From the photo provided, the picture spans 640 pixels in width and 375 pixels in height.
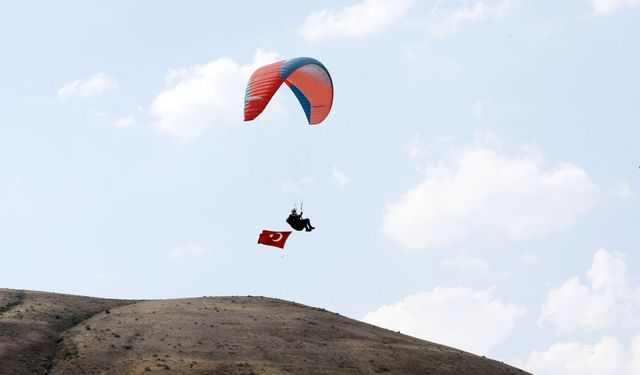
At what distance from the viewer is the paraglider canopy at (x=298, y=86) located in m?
46.4

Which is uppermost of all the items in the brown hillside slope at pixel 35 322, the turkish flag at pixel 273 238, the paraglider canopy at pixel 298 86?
the paraglider canopy at pixel 298 86

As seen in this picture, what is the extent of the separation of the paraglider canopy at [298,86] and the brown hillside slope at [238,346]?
14.2 m

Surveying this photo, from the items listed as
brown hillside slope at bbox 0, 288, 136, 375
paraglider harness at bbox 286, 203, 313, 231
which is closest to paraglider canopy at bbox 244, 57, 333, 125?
paraglider harness at bbox 286, 203, 313, 231

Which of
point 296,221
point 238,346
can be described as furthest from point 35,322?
point 296,221

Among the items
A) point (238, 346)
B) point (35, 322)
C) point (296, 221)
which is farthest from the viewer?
point (35, 322)

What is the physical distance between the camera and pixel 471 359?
63.2 metres

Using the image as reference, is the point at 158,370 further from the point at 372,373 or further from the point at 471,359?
the point at 471,359

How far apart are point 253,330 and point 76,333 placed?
11.0 metres

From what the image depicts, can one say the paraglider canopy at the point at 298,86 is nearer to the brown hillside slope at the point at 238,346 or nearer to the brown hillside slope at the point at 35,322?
the brown hillside slope at the point at 238,346

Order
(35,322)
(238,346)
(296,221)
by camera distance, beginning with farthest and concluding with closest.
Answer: (35,322)
(238,346)
(296,221)

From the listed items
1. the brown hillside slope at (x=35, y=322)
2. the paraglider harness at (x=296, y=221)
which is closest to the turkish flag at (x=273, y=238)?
the paraglider harness at (x=296, y=221)

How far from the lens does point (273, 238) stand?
169 ft

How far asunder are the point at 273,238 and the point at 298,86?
8.37 m

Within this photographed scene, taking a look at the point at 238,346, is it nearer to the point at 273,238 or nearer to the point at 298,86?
the point at 273,238
